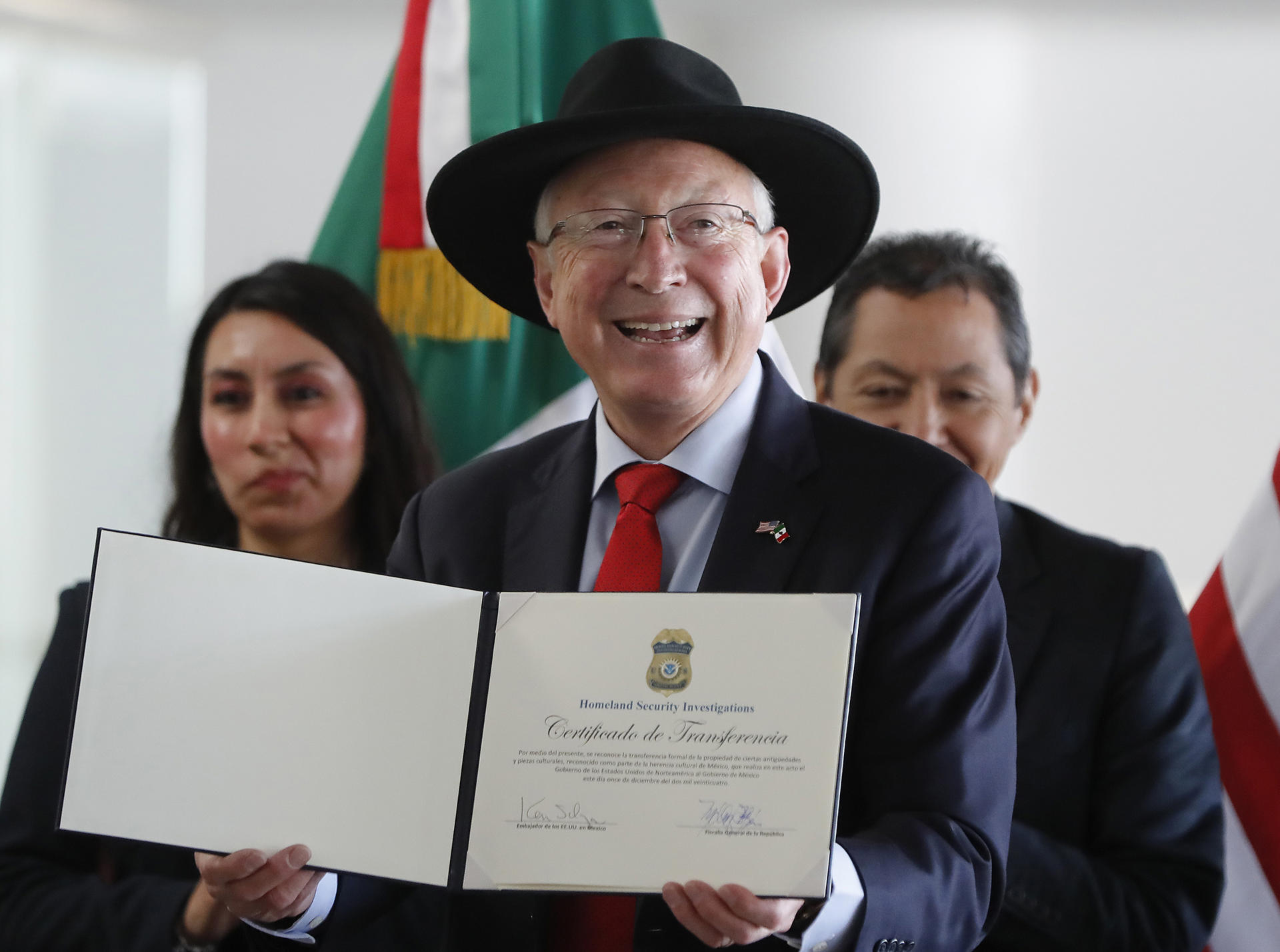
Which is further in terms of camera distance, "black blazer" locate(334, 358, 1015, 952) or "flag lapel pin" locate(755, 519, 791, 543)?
"flag lapel pin" locate(755, 519, 791, 543)

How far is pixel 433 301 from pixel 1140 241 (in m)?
2.03

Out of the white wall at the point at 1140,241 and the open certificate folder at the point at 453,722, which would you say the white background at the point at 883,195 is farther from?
the open certificate folder at the point at 453,722

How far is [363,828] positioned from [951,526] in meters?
0.77

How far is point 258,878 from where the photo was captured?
139 centimetres

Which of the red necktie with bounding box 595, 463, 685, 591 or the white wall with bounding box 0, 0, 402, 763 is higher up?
the white wall with bounding box 0, 0, 402, 763

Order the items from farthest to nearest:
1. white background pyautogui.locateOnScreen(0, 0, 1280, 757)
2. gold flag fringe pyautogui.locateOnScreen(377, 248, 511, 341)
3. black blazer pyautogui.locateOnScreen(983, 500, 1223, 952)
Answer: white background pyautogui.locateOnScreen(0, 0, 1280, 757) < gold flag fringe pyautogui.locateOnScreen(377, 248, 511, 341) < black blazer pyautogui.locateOnScreen(983, 500, 1223, 952)

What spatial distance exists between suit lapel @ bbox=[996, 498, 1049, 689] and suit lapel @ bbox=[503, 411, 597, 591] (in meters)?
0.72

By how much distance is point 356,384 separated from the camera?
265 cm

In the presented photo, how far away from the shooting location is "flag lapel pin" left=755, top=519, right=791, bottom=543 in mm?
1589

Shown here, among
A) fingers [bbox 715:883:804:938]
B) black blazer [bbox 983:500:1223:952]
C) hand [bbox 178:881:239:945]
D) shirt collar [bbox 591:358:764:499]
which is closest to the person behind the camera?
fingers [bbox 715:883:804:938]

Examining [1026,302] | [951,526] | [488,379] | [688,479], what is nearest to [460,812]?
[688,479]

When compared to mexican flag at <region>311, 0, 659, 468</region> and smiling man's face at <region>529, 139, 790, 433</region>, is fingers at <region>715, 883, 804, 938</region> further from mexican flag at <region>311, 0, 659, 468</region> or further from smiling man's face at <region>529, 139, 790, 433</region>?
mexican flag at <region>311, 0, 659, 468</region>

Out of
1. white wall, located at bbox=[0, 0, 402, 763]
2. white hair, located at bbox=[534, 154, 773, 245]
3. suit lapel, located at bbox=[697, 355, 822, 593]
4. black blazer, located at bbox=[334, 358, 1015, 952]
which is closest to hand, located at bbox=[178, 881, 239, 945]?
black blazer, located at bbox=[334, 358, 1015, 952]
